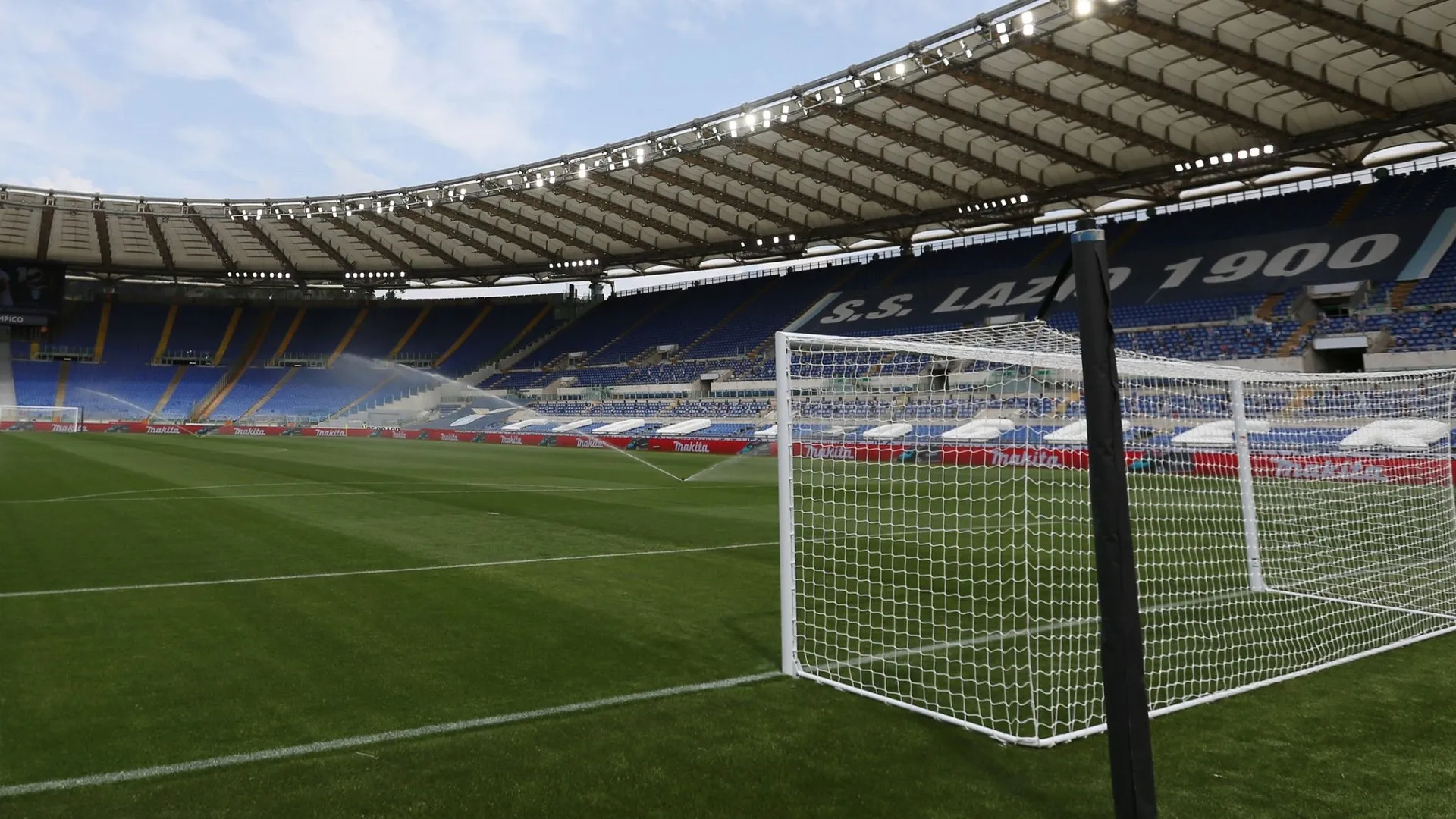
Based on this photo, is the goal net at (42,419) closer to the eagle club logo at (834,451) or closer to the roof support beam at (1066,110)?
the eagle club logo at (834,451)

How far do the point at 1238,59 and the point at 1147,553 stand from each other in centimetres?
1760

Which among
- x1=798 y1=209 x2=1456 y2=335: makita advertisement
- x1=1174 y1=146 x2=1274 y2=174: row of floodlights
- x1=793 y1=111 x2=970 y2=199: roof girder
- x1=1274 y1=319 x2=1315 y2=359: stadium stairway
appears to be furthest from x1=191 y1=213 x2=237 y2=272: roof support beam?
x1=1274 y1=319 x2=1315 y2=359: stadium stairway

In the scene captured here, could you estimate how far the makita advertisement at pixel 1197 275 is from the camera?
2830 centimetres

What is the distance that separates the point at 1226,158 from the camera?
27516mm

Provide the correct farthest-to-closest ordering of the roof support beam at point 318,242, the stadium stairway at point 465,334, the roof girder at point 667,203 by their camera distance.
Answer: the stadium stairway at point 465,334
the roof support beam at point 318,242
the roof girder at point 667,203

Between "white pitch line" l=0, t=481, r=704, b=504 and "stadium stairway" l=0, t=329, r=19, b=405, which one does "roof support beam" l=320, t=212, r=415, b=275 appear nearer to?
"stadium stairway" l=0, t=329, r=19, b=405

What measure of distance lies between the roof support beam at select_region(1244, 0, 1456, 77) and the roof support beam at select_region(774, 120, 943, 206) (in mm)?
12583

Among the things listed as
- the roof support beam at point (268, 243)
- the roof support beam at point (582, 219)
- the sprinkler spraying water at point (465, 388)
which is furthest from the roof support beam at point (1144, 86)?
the roof support beam at point (268, 243)

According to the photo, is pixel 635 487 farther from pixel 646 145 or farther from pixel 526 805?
pixel 646 145

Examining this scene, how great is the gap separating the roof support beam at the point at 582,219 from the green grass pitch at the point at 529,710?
3072 centimetres

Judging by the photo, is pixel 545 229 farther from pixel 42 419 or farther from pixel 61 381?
pixel 61 381

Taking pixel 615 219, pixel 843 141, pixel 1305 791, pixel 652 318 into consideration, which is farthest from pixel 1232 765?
pixel 652 318

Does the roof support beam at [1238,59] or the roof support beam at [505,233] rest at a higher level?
the roof support beam at [505,233]

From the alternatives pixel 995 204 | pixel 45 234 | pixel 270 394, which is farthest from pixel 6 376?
pixel 995 204
